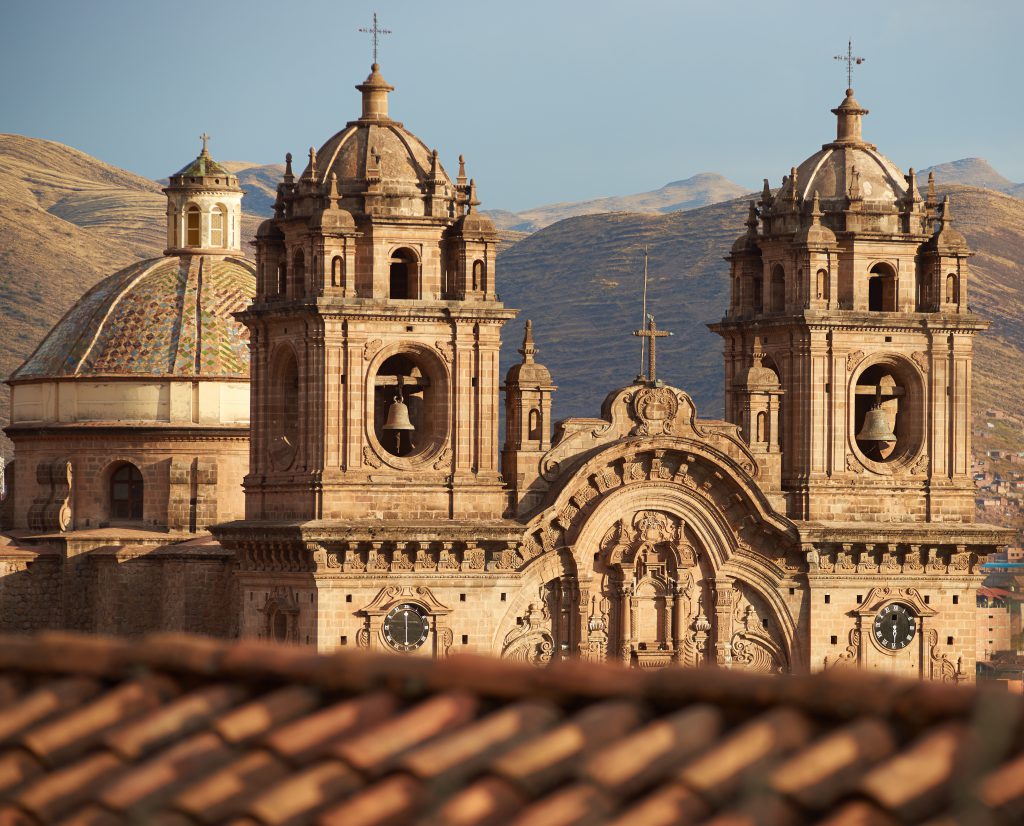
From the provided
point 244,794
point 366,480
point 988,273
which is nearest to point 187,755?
point 244,794

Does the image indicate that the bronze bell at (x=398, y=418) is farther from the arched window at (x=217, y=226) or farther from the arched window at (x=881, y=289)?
the arched window at (x=217, y=226)

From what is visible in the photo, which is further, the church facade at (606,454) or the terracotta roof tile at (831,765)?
the church facade at (606,454)

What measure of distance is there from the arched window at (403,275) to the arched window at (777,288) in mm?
7383

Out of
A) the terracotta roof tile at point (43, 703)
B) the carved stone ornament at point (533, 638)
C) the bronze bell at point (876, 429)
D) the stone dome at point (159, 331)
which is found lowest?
the carved stone ornament at point (533, 638)

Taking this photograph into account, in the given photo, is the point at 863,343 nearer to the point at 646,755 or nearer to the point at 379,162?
the point at 379,162

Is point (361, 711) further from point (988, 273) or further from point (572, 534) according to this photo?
point (988, 273)

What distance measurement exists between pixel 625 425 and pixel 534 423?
5.29ft

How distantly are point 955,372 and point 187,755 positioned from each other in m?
39.8

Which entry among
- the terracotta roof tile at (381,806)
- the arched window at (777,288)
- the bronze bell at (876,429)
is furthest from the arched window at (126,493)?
the terracotta roof tile at (381,806)

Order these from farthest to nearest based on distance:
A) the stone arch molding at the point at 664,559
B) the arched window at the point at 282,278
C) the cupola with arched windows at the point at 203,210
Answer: the cupola with arched windows at the point at 203,210 → the arched window at the point at 282,278 → the stone arch molding at the point at 664,559

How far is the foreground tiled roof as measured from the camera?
9164 mm

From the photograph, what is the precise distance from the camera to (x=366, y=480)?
44594mm

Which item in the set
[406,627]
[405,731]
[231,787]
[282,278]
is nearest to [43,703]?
[231,787]

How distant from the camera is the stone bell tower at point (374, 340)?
44.5m
